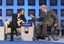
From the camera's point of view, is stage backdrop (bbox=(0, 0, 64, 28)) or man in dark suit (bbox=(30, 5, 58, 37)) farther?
stage backdrop (bbox=(0, 0, 64, 28))

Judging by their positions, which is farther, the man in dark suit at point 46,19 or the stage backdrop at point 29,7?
the stage backdrop at point 29,7

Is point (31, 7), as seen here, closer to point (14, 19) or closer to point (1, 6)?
point (1, 6)

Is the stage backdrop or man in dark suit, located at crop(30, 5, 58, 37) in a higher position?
the stage backdrop

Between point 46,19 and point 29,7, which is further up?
point 29,7

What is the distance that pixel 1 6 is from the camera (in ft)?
19.3

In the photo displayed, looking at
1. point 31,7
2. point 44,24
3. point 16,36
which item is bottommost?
point 16,36

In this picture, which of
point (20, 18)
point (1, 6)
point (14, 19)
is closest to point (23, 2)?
point (1, 6)

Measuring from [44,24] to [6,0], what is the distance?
→ 2.31 metres

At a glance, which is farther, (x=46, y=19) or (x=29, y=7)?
(x=29, y=7)

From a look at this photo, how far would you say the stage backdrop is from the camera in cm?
582

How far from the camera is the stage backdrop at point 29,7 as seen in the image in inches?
229

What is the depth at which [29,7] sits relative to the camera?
5863 mm

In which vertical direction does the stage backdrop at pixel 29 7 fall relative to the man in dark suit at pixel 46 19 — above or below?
above

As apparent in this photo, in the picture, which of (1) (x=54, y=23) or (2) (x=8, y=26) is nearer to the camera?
(1) (x=54, y=23)
